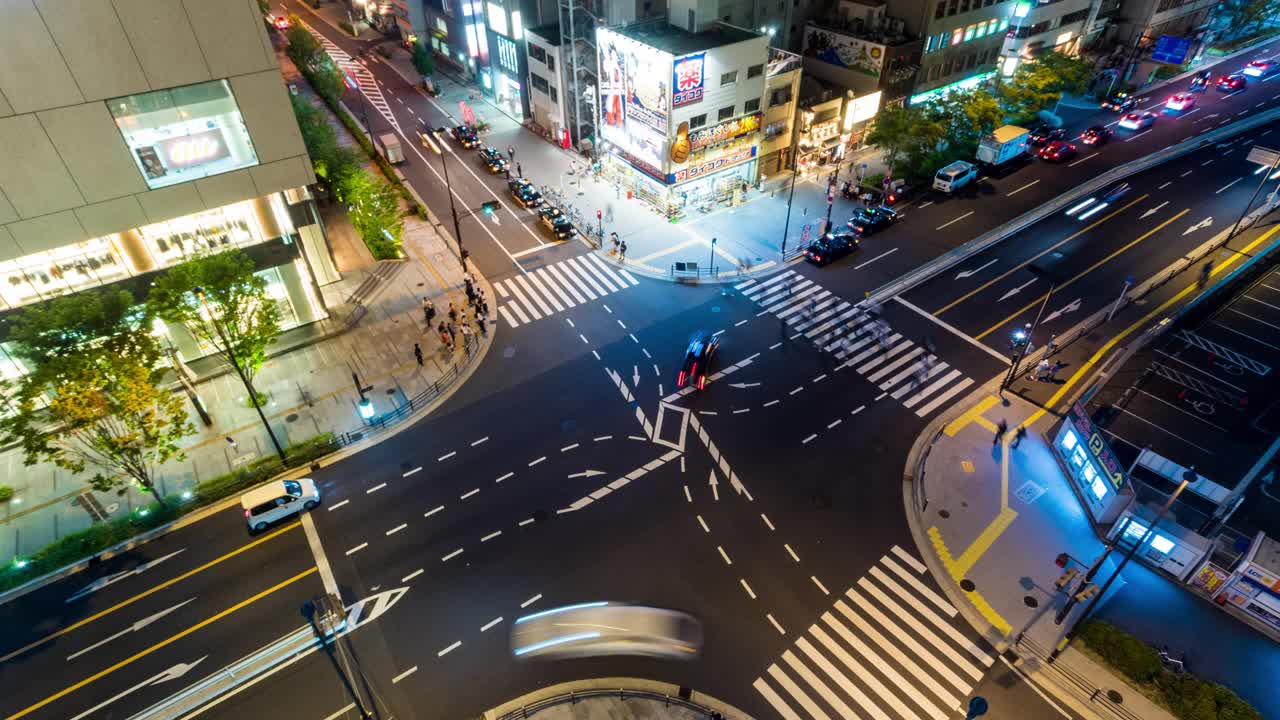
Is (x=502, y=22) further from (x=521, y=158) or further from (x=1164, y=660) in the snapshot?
(x=1164, y=660)

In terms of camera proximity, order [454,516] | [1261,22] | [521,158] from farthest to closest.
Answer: [1261,22] → [521,158] → [454,516]

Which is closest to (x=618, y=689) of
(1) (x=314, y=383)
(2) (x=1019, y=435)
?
(2) (x=1019, y=435)

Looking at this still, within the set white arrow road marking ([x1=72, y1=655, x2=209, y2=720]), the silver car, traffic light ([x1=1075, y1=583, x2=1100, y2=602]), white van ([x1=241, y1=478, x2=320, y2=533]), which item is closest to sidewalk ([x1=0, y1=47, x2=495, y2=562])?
white van ([x1=241, y1=478, x2=320, y2=533])

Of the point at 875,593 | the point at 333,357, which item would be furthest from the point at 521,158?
the point at 875,593

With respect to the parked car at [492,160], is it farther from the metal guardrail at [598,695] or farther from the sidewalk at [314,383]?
the metal guardrail at [598,695]

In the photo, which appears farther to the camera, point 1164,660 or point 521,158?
point 521,158

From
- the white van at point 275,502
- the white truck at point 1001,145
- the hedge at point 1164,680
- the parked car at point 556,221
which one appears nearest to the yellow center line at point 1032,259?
the white truck at point 1001,145

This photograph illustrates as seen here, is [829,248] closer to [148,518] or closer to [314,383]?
[314,383]

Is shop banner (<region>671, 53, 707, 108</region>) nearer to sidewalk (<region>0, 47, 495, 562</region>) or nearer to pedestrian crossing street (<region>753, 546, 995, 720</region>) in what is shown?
sidewalk (<region>0, 47, 495, 562</region>)
